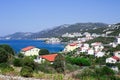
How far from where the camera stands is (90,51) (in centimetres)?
5997

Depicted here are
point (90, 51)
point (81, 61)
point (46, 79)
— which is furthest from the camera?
point (90, 51)

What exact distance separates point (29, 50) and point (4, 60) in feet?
106

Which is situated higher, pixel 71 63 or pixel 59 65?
pixel 59 65

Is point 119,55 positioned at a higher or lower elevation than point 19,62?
lower

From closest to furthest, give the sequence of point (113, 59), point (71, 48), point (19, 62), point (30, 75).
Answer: point (30, 75)
point (19, 62)
point (113, 59)
point (71, 48)

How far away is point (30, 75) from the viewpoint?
40.4 feet

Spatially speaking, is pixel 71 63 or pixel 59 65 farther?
pixel 71 63

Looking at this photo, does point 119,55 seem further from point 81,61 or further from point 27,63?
point 27,63

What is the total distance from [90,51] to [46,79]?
49080 mm

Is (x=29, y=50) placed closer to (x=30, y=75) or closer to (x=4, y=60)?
(x=4, y=60)

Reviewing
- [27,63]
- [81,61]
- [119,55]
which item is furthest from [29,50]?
[27,63]

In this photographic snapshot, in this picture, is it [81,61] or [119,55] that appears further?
[119,55]

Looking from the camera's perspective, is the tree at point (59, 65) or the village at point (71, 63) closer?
the village at point (71, 63)

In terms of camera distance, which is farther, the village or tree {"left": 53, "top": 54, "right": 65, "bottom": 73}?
tree {"left": 53, "top": 54, "right": 65, "bottom": 73}
